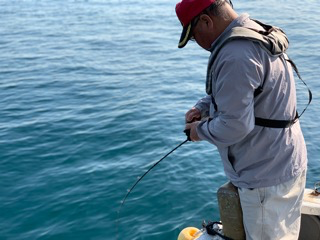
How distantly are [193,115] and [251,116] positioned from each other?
74cm

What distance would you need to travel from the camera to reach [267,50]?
275cm

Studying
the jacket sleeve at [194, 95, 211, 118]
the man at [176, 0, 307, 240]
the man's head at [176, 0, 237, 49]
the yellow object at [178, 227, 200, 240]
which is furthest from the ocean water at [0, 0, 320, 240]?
the man's head at [176, 0, 237, 49]

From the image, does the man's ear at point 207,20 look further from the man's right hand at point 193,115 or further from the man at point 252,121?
the man's right hand at point 193,115

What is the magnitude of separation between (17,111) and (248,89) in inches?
372

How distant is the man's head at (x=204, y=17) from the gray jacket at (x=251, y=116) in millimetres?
72

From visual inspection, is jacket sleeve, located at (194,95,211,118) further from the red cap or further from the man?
the red cap

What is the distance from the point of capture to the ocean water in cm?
688

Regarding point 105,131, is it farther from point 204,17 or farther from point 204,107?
point 204,17

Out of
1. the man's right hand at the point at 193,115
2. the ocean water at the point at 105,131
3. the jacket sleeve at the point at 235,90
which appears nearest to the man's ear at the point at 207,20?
the jacket sleeve at the point at 235,90

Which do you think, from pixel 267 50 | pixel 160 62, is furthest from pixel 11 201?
pixel 160 62

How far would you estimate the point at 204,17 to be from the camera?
9.21 feet

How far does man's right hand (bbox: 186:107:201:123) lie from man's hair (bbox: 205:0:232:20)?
2.82 feet

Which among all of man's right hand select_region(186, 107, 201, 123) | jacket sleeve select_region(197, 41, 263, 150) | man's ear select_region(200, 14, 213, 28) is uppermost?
man's ear select_region(200, 14, 213, 28)

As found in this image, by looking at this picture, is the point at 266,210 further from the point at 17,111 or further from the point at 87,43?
the point at 87,43
